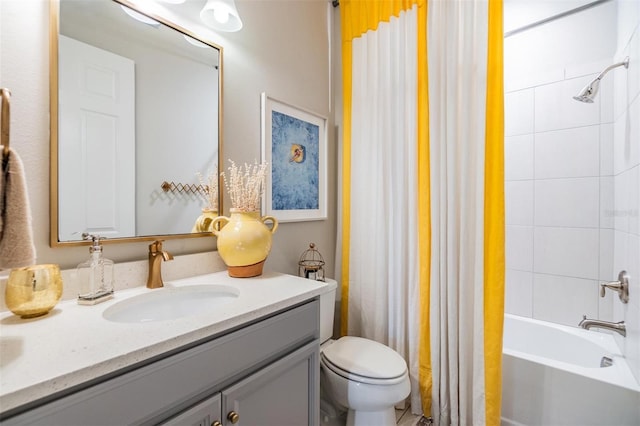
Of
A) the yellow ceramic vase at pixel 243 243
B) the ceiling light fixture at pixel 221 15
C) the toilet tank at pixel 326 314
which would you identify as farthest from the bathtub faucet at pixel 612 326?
the ceiling light fixture at pixel 221 15

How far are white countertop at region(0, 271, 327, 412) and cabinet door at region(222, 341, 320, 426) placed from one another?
0.18m

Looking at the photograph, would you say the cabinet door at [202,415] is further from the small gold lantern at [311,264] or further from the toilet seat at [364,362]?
the small gold lantern at [311,264]

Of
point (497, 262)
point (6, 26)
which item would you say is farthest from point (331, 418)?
point (6, 26)

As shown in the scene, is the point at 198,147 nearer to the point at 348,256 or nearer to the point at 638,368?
the point at 348,256

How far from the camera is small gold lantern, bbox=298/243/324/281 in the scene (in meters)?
1.67

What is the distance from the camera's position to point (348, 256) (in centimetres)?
191

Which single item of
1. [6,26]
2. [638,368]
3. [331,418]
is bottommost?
[331,418]

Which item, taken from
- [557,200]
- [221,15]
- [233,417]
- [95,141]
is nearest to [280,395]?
[233,417]

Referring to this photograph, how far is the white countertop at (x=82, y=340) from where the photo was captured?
493 millimetres

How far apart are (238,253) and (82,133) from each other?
26.0 inches

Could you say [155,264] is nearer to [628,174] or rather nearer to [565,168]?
[628,174]

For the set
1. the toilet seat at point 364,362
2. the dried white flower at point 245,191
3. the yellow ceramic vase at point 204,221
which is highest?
the dried white flower at point 245,191

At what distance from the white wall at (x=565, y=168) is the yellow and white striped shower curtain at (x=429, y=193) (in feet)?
2.44

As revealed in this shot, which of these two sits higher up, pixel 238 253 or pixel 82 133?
pixel 82 133
